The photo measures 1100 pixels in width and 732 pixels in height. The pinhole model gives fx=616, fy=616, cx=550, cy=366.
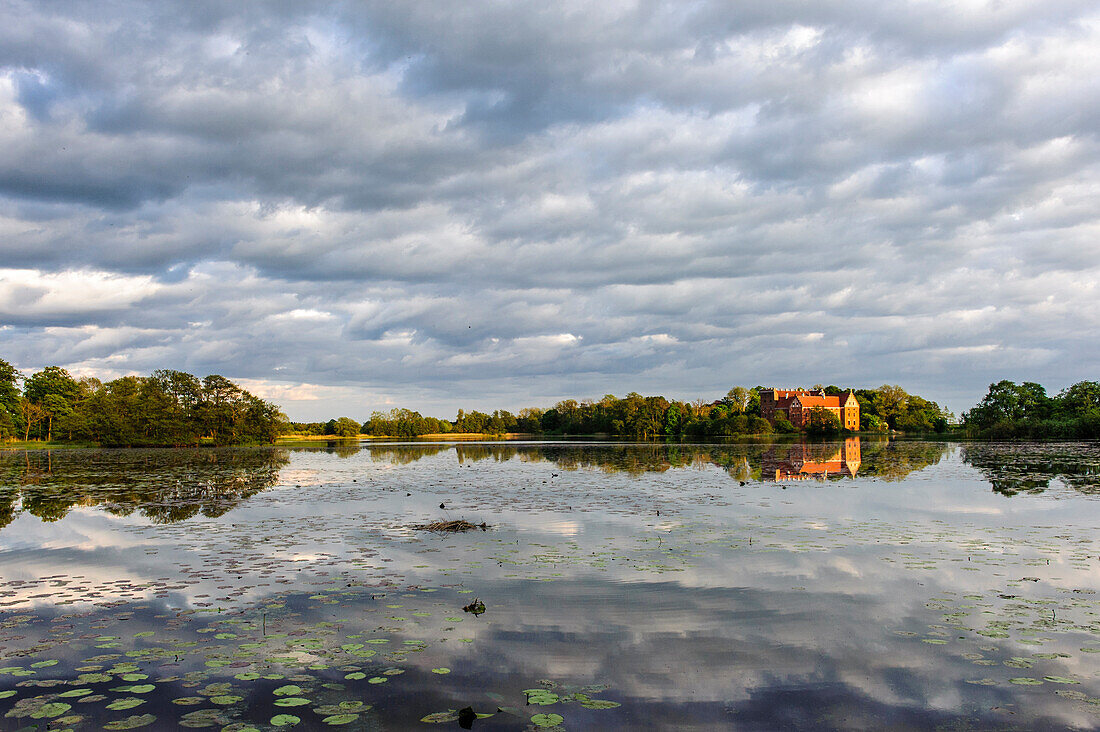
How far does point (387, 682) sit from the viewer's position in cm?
775

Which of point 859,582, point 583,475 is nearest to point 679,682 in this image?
point 859,582

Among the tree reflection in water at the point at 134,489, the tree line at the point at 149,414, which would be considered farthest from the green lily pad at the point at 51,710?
the tree line at the point at 149,414

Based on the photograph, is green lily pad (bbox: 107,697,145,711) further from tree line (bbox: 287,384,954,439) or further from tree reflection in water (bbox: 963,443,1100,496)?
tree line (bbox: 287,384,954,439)

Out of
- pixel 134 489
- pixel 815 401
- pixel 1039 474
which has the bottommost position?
pixel 1039 474

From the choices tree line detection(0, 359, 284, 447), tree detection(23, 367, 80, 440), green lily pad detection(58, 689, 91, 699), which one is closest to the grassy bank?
tree line detection(0, 359, 284, 447)

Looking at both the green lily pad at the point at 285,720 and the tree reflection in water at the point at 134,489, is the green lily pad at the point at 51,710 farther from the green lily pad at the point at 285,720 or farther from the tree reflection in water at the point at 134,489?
the tree reflection in water at the point at 134,489

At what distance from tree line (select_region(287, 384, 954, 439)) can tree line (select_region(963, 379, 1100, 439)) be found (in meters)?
31.4

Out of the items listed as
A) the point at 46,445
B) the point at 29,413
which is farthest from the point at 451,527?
the point at 29,413

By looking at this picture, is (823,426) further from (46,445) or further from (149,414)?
(46,445)

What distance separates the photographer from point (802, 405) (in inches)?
6786

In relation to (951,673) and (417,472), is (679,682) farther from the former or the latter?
(417,472)

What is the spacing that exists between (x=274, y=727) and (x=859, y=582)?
10.9 metres

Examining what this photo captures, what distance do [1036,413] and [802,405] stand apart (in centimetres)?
7120

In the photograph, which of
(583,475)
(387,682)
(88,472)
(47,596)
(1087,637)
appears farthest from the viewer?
(88,472)
